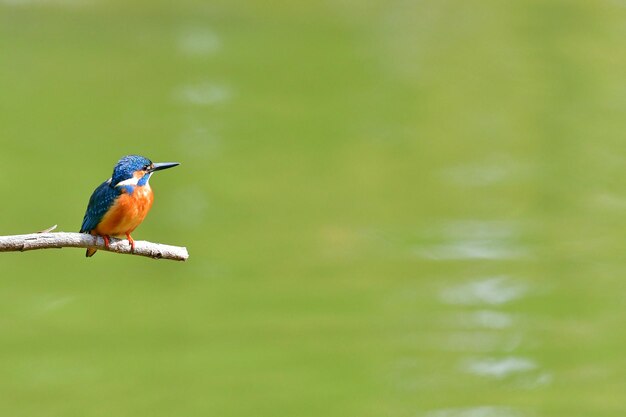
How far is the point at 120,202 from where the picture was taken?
1.97 m

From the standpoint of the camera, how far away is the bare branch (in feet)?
5.30

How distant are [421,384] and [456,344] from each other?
0.50 m

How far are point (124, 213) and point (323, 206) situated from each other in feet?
20.2

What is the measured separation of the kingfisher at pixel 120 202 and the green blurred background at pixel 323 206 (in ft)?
13.9

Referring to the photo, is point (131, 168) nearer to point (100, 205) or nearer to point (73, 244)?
point (100, 205)

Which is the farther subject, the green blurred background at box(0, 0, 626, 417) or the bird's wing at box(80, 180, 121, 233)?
the green blurred background at box(0, 0, 626, 417)

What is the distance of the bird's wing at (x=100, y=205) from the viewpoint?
6.49ft

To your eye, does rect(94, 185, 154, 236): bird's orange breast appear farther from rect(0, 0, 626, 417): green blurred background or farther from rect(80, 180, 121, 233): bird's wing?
rect(0, 0, 626, 417): green blurred background

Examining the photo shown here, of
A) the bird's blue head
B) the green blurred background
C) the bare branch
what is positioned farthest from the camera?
the green blurred background

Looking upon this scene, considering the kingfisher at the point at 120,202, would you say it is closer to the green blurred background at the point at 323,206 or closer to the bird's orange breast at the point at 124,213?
the bird's orange breast at the point at 124,213

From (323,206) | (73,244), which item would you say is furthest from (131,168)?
(323,206)

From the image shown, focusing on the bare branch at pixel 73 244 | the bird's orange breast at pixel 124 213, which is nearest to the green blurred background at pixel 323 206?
the bird's orange breast at pixel 124 213

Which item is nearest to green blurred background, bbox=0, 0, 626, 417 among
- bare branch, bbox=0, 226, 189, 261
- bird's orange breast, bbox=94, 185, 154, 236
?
bird's orange breast, bbox=94, 185, 154, 236

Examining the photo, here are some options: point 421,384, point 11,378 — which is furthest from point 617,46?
point 11,378
